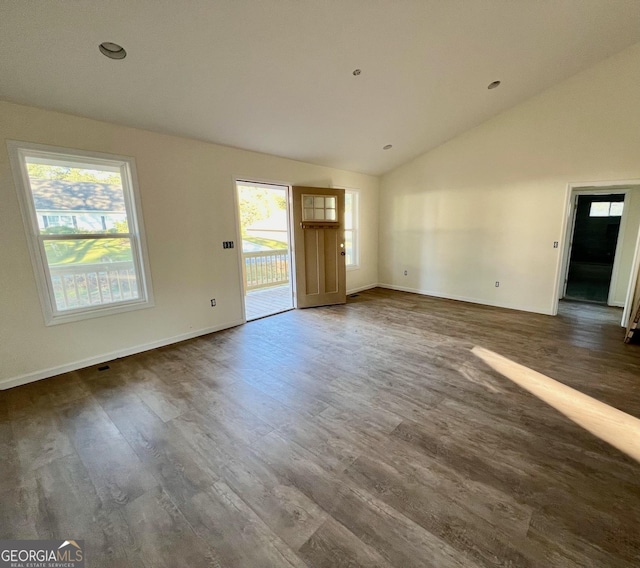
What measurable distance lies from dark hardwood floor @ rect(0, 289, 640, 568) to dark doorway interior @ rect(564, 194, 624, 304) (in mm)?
5943

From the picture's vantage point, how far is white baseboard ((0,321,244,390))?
275 cm

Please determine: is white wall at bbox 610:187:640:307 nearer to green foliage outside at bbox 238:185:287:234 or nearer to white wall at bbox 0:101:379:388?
white wall at bbox 0:101:379:388

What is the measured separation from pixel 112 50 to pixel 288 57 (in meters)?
1.41

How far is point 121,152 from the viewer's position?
10.1 ft

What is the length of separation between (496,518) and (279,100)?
3895 mm

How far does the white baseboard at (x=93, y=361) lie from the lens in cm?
275

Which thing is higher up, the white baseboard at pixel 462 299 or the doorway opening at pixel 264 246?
the doorway opening at pixel 264 246

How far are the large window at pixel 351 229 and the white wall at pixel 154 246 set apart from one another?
149 cm

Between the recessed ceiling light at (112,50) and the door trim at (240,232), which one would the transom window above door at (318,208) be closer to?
the door trim at (240,232)

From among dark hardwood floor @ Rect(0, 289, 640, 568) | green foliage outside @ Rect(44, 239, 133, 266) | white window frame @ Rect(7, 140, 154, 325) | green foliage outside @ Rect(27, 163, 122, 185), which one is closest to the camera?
dark hardwood floor @ Rect(0, 289, 640, 568)

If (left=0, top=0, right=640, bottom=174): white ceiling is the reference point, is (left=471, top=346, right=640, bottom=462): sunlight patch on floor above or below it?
below

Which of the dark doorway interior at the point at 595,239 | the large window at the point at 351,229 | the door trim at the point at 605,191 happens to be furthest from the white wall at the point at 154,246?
the dark doorway interior at the point at 595,239

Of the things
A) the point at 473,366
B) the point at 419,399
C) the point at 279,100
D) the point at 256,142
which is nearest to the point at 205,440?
the point at 419,399

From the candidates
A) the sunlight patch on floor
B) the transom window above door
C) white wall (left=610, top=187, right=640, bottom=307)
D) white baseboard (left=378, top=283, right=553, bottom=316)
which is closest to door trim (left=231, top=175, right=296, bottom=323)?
the transom window above door
